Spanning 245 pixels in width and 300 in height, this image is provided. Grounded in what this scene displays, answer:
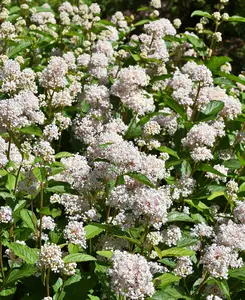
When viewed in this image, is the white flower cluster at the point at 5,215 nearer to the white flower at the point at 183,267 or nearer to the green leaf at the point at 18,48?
the white flower at the point at 183,267

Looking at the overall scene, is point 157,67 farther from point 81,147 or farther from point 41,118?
point 41,118

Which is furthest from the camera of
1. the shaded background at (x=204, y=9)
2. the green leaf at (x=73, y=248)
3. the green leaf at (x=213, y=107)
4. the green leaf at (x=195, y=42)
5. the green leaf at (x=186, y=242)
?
the shaded background at (x=204, y=9)

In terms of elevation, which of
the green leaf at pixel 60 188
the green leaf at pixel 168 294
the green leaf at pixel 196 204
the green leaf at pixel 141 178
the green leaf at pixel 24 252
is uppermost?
the green leaf at pixel 141 178

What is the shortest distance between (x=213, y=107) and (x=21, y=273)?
224 cm

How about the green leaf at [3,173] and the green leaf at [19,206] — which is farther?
the green leaf at [3,173]

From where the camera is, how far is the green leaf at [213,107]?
455 centimetres

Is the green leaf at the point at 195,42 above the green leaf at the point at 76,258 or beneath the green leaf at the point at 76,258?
above

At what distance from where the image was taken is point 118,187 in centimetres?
347

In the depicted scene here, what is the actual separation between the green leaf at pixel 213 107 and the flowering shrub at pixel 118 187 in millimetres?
12

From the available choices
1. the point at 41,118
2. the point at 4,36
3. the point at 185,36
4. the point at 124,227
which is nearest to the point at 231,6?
the point at 185,36

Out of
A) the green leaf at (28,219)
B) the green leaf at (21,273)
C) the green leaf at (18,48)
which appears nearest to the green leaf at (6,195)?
the green leaf at (28,219)

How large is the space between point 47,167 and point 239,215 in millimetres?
1332

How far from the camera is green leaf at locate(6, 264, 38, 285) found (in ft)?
10.7

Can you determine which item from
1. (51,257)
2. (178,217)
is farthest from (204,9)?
(51,257)
